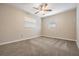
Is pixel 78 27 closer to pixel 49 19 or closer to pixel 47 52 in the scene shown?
pixel 49 19

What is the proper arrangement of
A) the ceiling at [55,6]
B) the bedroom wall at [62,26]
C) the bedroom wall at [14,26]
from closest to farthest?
1. the ceiling at [55,6]
2. the bedroom wall at [62,26]
3. the bedroom wall at [14,26]

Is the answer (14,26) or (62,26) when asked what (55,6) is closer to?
(62,26)

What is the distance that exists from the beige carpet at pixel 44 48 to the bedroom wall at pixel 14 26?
0.74 ft

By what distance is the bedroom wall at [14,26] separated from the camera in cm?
227

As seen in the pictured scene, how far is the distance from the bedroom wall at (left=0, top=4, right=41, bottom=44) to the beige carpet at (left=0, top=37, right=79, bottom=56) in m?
0.23

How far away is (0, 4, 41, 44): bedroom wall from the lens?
7.45 feet

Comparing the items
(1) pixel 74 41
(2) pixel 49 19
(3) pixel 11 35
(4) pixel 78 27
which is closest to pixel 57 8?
(2) pixel 49 19

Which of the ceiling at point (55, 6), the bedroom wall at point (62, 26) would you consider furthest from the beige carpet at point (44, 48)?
the ceiling at point (55, 6)

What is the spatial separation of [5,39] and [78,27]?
2.20m

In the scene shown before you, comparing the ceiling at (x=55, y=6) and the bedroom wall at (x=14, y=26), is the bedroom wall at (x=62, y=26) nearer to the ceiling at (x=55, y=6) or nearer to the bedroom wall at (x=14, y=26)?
the ceiling at (x=55, y=6)

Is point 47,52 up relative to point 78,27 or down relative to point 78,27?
down

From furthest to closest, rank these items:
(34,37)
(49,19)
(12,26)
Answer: (12,26) < (34,37) < (49,19)

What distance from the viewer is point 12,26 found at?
8.35ft

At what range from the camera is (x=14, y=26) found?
2539 mm
